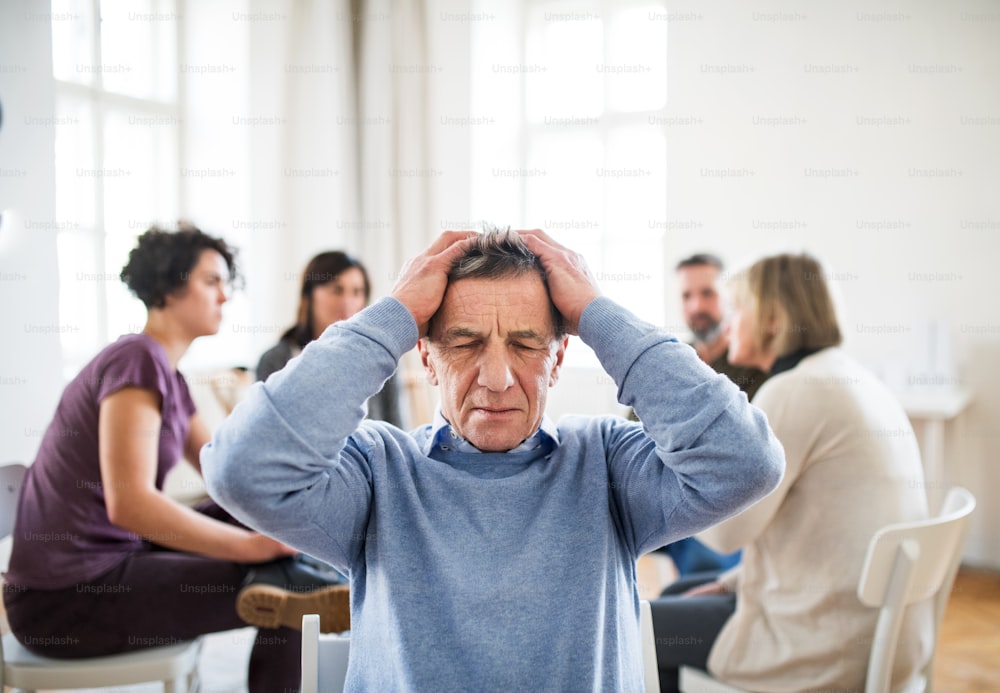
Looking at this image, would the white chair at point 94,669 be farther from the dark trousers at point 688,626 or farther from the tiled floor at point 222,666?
the dark trousers at point 688,626

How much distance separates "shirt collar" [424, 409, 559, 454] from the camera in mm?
1125

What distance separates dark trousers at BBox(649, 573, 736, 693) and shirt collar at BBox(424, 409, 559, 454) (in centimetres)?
68

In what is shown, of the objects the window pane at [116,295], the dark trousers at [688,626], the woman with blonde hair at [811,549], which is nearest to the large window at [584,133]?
the window pane at [116,295]

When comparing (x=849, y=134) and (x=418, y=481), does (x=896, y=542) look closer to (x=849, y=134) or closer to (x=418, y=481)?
(x=418, y=481)

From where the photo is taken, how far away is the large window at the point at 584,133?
15.5ft

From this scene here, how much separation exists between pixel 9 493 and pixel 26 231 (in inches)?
71.6

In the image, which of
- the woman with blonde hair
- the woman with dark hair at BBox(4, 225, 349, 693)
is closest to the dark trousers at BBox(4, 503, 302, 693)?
the woman with dark hair at BBox(4, 225, 349, 693)

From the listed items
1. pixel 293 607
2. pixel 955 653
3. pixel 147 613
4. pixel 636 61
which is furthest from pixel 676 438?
pixel 636 61

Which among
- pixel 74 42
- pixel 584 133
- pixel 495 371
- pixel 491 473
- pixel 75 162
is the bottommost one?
pixel 491 473

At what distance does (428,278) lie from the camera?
1.08 metres

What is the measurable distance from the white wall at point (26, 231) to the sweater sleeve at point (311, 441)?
8.85ft

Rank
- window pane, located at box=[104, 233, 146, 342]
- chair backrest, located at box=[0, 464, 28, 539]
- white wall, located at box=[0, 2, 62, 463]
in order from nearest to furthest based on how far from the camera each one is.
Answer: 1. chair backrest, located at box=[0, 464, 28, 539]
2. white wall, located at box=[0, 2, 62, 463]
3. window pane, located at box=[104, 233, 146, 342]

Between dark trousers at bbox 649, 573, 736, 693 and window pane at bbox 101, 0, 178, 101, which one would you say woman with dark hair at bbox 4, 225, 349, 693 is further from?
window pane at bbox 101, 0, 178, 101

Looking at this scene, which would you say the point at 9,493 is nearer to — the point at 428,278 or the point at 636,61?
the point at 428,278
